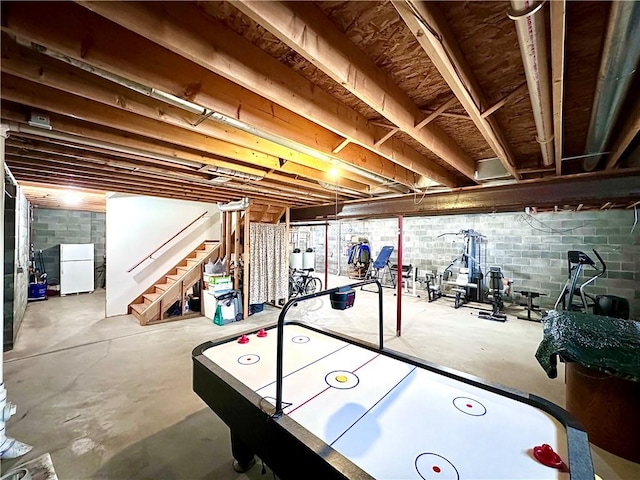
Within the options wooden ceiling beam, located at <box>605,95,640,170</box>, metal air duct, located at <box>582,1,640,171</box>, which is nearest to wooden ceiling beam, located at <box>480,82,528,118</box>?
metal air duct, located at <box>582,1,640,171</box>

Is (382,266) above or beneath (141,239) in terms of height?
beneath

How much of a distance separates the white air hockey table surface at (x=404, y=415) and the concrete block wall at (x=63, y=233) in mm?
8685

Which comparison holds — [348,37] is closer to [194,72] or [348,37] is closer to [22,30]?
[194,72]

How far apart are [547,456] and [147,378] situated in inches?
138

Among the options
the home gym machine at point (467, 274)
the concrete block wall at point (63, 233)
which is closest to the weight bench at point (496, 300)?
the home gym machine at point (467, 274)

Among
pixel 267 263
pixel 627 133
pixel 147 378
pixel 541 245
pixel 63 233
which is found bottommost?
pixel 147 378

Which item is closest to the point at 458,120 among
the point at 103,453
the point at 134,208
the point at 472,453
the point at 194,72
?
the point at 194,72

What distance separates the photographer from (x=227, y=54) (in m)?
1.18

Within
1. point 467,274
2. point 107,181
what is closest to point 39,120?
point 107,181

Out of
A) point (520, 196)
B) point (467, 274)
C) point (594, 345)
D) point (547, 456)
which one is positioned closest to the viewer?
point (547, 456)

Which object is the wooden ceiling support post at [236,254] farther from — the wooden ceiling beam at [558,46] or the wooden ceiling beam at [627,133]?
the wooden ceiling beam at [627,133]

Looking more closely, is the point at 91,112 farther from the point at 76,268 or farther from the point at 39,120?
the point at 76,268

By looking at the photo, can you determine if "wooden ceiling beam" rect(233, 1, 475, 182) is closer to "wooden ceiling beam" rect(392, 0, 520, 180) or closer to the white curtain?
"wooden ceiling beam" rect(392, 0, 520, 180)

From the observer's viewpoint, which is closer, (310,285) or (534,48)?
(534,48)
